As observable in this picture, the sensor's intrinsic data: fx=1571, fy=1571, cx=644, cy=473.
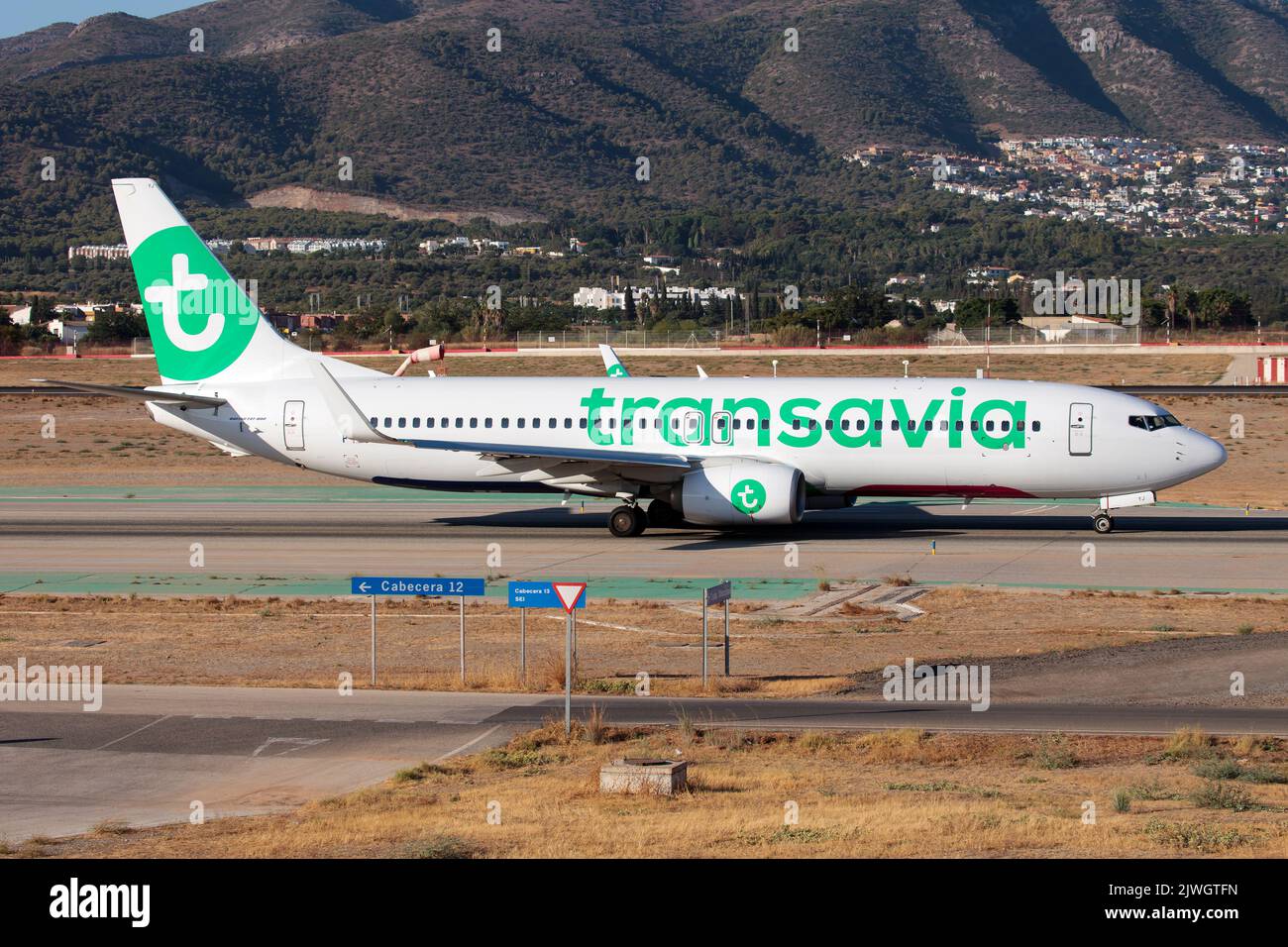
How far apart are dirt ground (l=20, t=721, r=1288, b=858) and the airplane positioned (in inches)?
745

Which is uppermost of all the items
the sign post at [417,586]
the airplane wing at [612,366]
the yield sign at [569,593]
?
the airplane wing at [612,366]

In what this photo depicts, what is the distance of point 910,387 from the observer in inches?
1572

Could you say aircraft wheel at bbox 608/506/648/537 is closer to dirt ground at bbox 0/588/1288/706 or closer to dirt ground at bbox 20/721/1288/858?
dirt ground at bbox 0/588/1288/706

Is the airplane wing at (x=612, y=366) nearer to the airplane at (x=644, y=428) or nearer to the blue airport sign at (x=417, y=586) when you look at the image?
the airplane at (x=644, y=428)

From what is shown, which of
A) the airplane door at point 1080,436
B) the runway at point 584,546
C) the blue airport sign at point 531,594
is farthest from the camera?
the airplane door at point 1080,436

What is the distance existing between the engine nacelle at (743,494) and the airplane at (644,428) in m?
0.05

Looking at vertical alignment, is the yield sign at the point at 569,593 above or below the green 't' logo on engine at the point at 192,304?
below

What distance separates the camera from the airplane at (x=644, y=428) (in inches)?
1511

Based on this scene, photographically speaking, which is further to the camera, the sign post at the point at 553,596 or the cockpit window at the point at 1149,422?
the cockpit window at the point at 1149,422

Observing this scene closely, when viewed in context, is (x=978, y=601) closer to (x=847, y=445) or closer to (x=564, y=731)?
(x=847, y=445)

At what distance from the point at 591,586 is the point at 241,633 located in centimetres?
794

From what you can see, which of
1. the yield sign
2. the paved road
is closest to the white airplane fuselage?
the paved road

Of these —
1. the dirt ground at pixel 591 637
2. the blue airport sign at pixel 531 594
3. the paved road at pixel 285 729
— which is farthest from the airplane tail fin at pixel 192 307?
the blue airport sign at pixel 531 594
